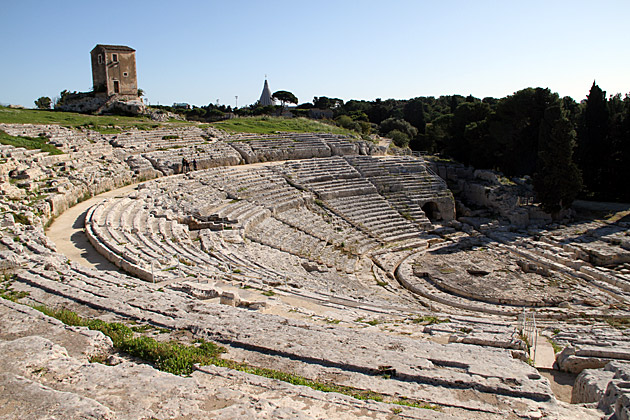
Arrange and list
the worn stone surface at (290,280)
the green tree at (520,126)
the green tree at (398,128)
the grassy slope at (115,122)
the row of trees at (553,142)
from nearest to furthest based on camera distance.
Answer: the worn stone surface at (290,280)
the row of trees at (553,142)
the grassy slope at (115,122)
the green tree at (520,126)
the green tree at (398,128)

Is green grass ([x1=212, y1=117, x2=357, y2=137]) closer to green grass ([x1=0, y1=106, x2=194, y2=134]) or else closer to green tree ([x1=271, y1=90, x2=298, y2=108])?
green grass ([x1=0, y1=106, x2=194, y2=134])

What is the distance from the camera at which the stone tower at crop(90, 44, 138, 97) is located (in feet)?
99.0

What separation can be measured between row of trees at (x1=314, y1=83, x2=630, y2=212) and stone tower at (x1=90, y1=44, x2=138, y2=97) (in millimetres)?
22916

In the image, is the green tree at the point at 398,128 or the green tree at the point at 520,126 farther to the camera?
the green tree at the point at 398,128

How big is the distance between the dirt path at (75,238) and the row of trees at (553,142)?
20314mm

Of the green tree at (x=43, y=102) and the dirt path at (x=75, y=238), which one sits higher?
the green tree at (x=43, y=102)

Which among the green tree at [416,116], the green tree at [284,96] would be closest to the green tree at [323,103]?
the green tree at [284,96]

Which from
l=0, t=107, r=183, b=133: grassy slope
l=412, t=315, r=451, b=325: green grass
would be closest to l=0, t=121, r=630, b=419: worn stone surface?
l=412, t=315, r=451, b=325: green grass

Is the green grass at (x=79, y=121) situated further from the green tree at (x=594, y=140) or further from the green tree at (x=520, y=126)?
the green tree at (x=594, y=140)

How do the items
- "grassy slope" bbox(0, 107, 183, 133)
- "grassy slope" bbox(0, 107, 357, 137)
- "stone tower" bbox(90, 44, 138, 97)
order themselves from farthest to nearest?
"stone tower" bbox(90, 44, 138, 97), "grassy slope" bbox(0, 107, 357, 137), "grassy slope" bbox(0, 107, 183, 133)

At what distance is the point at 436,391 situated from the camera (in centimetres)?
513

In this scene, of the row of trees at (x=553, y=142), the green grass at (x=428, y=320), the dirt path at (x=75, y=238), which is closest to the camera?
the green grass at (x=428, y=320)

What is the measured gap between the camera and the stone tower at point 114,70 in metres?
30.2

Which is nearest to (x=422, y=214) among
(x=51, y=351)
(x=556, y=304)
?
(x=556, y=304)
